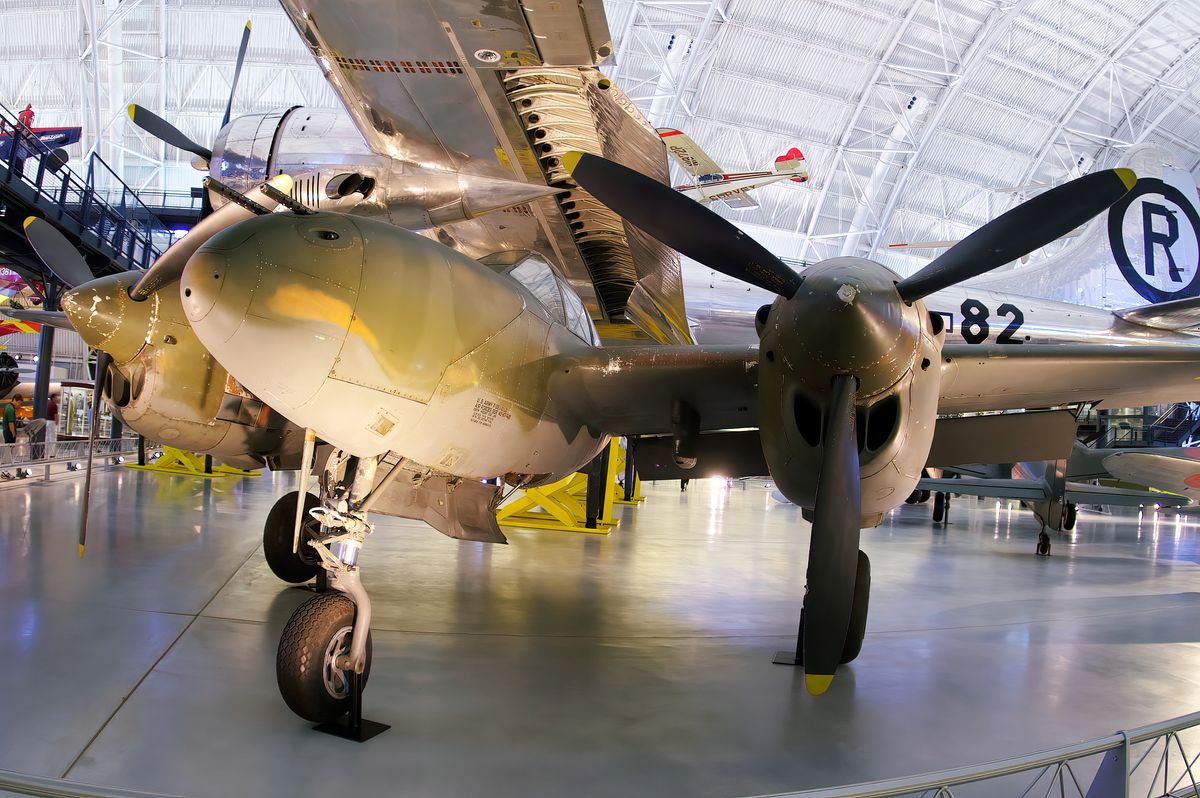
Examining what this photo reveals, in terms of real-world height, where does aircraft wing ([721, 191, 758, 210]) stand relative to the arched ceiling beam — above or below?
below

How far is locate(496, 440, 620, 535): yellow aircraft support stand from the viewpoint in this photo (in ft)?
41.3

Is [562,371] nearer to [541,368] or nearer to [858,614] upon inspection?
[541,368]

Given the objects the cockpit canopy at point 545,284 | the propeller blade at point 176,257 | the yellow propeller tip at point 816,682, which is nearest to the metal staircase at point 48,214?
the propeller blade at point 176,257

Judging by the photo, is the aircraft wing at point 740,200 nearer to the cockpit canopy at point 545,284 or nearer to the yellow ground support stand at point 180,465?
the yellow ground support stand at point 180,465

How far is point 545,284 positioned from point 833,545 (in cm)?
286

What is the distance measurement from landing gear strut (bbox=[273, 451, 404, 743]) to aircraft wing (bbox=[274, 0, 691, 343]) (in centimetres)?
311

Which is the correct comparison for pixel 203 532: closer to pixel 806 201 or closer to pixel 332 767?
pixel 332 767

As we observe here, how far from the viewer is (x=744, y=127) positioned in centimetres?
3192

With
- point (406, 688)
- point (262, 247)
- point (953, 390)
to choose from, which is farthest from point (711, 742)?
point (262, 247)

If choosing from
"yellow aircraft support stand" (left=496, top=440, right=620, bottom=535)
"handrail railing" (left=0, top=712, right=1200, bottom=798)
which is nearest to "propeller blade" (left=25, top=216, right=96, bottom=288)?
"handrail railing" (left=0, top=712, right=1200, bottom=798)

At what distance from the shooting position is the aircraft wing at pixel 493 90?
5316 millimetres

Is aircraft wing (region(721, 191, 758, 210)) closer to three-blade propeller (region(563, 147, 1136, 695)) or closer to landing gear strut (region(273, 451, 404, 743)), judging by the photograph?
three-blade propeller (region(563, 147, 1136, 695))

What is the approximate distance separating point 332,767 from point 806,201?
117 feet

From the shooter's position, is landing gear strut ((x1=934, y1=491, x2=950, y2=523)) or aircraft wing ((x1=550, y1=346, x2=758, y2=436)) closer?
aircraft wing ((x1=550, y1=346, x2=758, y2=436))
